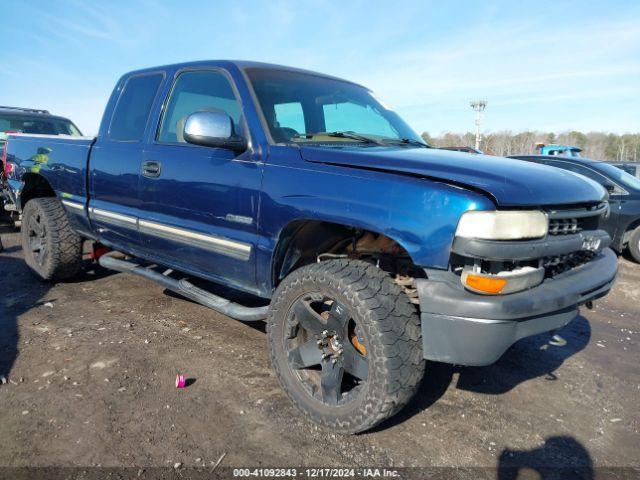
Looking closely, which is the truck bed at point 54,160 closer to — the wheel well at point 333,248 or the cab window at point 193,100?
the cab window at point 193,100

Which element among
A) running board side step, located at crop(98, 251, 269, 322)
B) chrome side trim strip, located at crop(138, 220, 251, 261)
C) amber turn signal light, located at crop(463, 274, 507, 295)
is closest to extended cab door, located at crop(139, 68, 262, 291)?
chrome side trim strip, located at crop(138, 220, 251, 261)

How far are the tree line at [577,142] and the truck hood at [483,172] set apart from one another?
3957cm

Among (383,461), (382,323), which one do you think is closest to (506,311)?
(382,323)

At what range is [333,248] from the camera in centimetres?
282

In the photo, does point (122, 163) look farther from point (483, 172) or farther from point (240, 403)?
point (483, 172)

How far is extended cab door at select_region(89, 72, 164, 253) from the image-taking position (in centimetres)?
359

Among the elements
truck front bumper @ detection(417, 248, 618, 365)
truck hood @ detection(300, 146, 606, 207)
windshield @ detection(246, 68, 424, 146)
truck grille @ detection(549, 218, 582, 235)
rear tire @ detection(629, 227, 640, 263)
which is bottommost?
rear tire @ detection(629, 227, 640, 263)

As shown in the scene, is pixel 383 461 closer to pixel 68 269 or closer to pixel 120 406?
pixel 120 406

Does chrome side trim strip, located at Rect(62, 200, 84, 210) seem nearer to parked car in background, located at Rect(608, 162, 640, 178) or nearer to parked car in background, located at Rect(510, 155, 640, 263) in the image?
parked car in background, located at Rect(510, 155, 640, 263)

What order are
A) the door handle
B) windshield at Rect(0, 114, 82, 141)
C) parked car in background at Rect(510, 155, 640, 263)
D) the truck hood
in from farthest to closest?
1. windshield at Rect(0, 114, 82, 141)
2. parked car in background at Rect(510, 155, 640, 263)
3. the door handle
4. the truck hood

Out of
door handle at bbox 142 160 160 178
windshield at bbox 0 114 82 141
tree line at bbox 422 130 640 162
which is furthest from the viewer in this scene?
tree line at bbox 422 130 640 162

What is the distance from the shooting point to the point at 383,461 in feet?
7.35

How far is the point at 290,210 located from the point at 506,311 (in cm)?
119

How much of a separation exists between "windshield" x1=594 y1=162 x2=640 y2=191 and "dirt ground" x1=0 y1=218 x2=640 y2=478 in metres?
3.91
